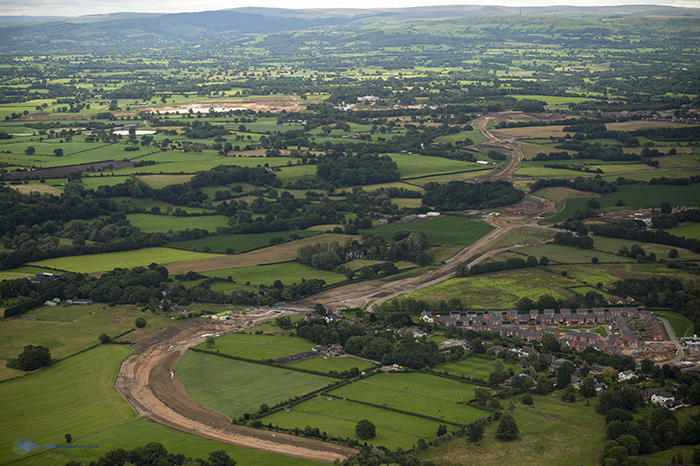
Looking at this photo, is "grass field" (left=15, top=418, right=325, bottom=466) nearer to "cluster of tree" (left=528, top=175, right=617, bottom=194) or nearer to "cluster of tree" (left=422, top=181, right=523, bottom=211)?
"cluster of tree" (left=422, top=181, right=523, bottom=211)

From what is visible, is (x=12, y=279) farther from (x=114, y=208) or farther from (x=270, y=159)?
(x=270, y=159)

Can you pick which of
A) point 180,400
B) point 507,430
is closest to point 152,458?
point 180,400

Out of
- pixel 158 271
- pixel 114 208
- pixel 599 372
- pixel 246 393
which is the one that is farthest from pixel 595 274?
pixel 114 208

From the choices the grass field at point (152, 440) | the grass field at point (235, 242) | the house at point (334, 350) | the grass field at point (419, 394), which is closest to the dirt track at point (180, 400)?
the grass field at point (152, 440)

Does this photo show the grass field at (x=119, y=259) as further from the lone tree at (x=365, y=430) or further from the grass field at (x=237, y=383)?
the lone tree at (x=365, y=430)

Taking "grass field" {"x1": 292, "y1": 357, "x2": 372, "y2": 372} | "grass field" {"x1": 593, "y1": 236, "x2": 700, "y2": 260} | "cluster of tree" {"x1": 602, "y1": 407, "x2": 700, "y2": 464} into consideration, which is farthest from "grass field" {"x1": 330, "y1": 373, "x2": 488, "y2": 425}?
"grass field" {"x1": 593, "y1": 236, "x2": 700, "y2": 260}

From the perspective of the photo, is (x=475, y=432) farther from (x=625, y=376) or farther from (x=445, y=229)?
(x=445, y=229)
